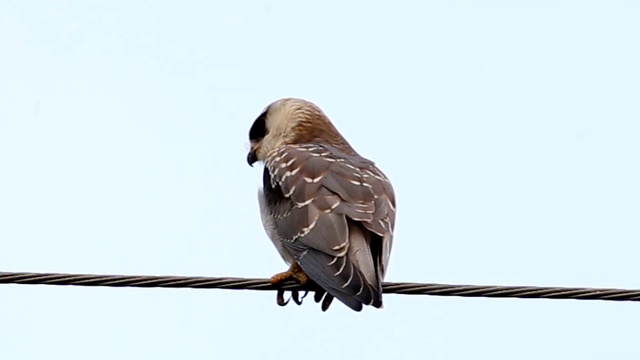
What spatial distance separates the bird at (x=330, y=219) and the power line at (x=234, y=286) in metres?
0.55

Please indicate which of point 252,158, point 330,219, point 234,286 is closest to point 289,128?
point 252,158

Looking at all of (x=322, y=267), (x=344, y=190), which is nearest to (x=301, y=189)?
(x=344, y=190)

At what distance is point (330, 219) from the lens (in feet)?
21.8

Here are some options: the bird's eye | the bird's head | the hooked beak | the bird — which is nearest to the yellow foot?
the bird

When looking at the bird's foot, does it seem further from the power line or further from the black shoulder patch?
the black shoulder patch

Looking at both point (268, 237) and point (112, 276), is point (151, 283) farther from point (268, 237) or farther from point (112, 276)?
point (268, 237)

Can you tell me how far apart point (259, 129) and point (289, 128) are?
0.41m

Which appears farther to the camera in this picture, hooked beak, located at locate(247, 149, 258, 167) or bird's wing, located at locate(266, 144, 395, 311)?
hooked beak, located at locate(247, 149, 258, 167)

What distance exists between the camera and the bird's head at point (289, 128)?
8.79 m

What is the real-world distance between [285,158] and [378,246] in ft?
4.10

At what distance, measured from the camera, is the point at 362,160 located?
784 centimetres

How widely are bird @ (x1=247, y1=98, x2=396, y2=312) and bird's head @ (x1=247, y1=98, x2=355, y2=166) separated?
57 cm

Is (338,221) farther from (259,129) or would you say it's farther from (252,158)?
(259,129)

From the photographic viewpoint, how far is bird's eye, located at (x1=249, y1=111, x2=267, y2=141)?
927 centimetres
